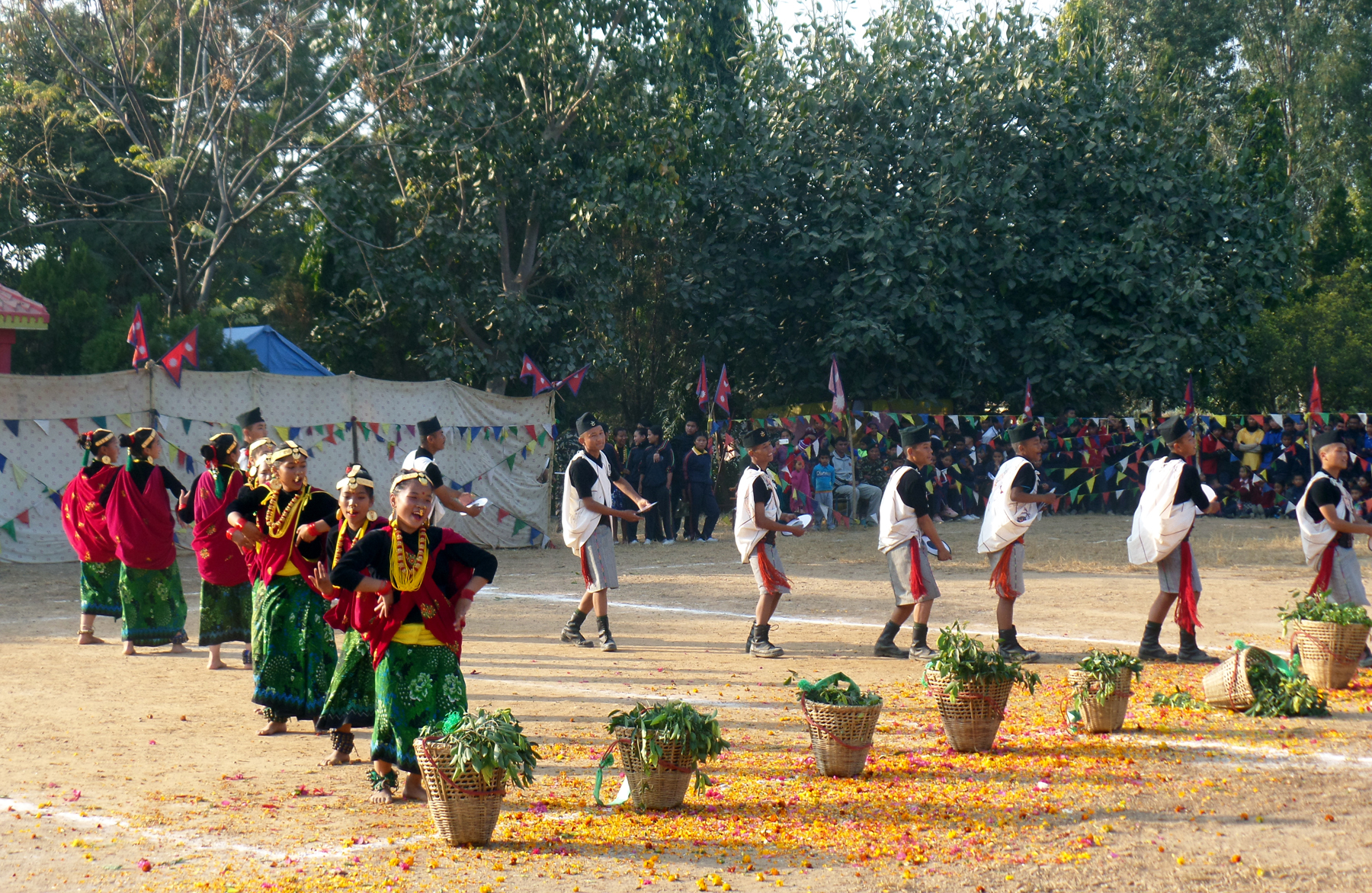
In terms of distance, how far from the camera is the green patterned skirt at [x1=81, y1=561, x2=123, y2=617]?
10.2 meters

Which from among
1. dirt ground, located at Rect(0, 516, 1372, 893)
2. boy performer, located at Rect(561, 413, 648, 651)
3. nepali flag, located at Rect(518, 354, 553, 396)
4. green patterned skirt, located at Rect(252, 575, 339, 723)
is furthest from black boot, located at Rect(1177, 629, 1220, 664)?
nepali flag, located at Rect(518, 354, 553, 396)

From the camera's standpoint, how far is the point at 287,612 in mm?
7160

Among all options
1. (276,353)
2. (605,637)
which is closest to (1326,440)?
(605,637)

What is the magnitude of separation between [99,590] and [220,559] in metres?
1.86

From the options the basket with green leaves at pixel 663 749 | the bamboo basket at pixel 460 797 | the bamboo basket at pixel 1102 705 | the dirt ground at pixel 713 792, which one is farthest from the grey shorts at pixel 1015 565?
the bamboo basket at pixel 460 797

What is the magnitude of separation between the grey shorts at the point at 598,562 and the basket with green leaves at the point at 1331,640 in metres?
4.95

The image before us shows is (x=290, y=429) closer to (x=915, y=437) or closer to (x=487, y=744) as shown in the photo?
(x=915, y=437)

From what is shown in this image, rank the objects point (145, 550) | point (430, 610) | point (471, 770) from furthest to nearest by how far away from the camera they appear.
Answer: point (145, 550) < point (430, 610) < point (471, 770)

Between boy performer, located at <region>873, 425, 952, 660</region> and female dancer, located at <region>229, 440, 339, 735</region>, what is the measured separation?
422 cm

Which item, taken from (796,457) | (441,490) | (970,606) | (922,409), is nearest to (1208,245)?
(922,409)

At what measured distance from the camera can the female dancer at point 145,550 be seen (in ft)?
31.9

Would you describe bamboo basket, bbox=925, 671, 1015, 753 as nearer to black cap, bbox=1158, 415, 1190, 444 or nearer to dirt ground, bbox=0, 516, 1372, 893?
dirt ground, bbox=0, 516, 1372, 893

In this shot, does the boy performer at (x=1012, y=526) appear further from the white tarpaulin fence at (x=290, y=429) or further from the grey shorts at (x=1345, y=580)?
the white tarpaulin fence at (x=290, y=429)

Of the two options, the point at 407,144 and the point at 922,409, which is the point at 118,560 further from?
the point at 922,409
